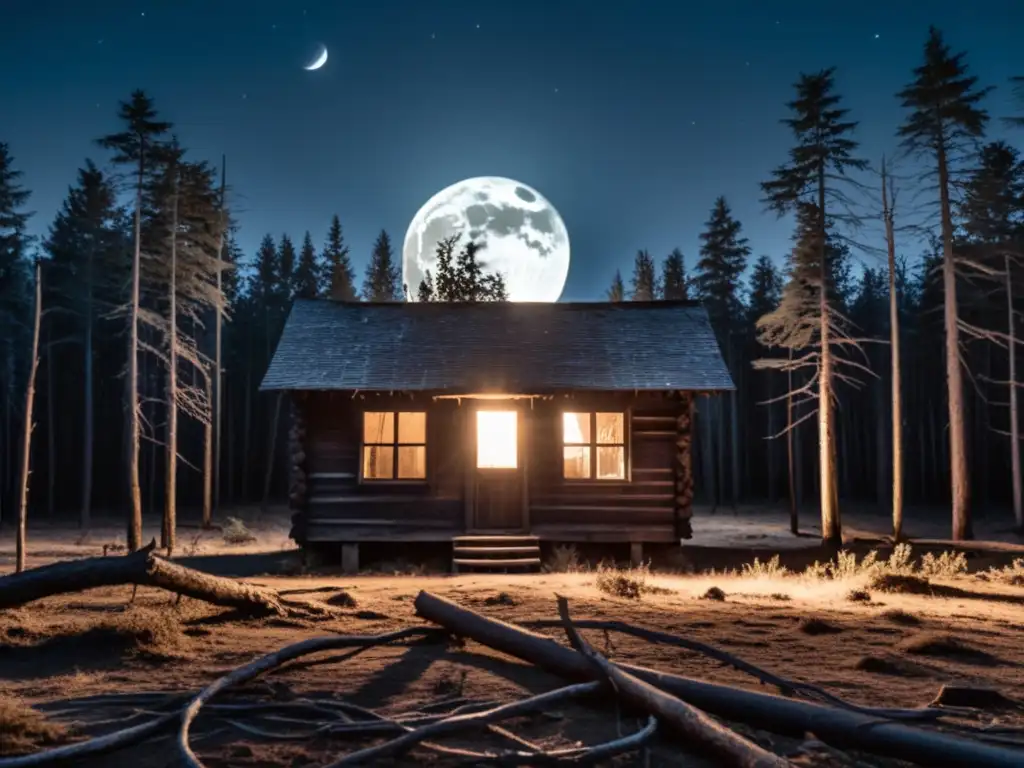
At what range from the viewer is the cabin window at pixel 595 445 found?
1582cm

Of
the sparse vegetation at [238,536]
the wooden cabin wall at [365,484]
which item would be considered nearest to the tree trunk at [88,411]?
the sparse vegetation at [238,536]

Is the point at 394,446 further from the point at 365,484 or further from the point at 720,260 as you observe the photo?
the point at 720,260

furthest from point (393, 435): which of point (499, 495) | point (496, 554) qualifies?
point (496, 554)

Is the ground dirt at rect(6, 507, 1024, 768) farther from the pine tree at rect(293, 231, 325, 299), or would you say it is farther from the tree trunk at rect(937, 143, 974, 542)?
the pine tree at rect(293, 231, 325, 299)

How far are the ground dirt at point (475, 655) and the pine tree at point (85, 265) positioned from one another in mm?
23248

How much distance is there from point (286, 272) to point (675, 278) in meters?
24.5

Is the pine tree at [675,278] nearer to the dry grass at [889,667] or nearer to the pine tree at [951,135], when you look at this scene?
the pine tree at [951,135]

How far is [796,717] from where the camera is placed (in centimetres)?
453

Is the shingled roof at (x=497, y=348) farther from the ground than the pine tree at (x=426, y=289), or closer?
closer

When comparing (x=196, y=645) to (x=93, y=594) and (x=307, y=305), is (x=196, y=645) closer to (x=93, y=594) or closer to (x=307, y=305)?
(x=93, y=594)

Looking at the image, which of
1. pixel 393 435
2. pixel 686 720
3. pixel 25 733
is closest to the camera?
pixel 686 720

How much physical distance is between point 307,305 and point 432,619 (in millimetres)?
13232

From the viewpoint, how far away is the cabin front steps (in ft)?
48.3

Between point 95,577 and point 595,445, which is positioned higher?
point 595,445
